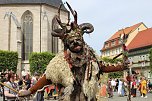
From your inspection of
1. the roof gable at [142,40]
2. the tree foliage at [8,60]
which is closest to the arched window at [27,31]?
the tree foliage at [8,60]

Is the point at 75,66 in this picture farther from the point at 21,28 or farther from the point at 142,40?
the point at 142,40

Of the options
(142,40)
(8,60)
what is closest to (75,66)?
(8,60)

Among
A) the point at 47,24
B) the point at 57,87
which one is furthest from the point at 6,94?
the point at 47,24

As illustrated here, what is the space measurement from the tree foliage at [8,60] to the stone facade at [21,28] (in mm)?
1073

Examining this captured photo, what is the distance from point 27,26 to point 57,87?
4351 centimetres

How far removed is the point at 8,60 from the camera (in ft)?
149

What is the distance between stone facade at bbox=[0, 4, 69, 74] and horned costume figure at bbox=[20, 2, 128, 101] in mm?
42104

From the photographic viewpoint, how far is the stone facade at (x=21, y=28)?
1806 inches

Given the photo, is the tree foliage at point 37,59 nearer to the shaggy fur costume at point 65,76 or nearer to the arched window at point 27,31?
the arched window at point 27,31

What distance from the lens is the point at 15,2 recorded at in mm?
46938

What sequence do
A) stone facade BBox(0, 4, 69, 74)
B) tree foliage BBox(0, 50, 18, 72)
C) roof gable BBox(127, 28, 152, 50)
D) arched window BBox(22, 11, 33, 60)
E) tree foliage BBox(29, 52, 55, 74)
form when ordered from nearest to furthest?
tree foliage BBox(0, 50, 18, 72) → tree foliage BBox(29, 52, 55, 74) → stone facade BBox(0, 4, 69, 74) → arched window BBox(22, 11, 33, 60) → roof gable BBox(127, 28, 152, 50)

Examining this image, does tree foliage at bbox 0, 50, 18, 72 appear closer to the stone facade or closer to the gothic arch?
the stone facade

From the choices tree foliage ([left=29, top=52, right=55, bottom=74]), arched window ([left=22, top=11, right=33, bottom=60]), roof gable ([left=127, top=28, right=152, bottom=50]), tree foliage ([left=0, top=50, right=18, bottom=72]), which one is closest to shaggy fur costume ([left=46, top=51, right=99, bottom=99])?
tree foliage ([left=29, top=52, right=55, bottom=74])

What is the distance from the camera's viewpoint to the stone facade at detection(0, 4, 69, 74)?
45875mm
